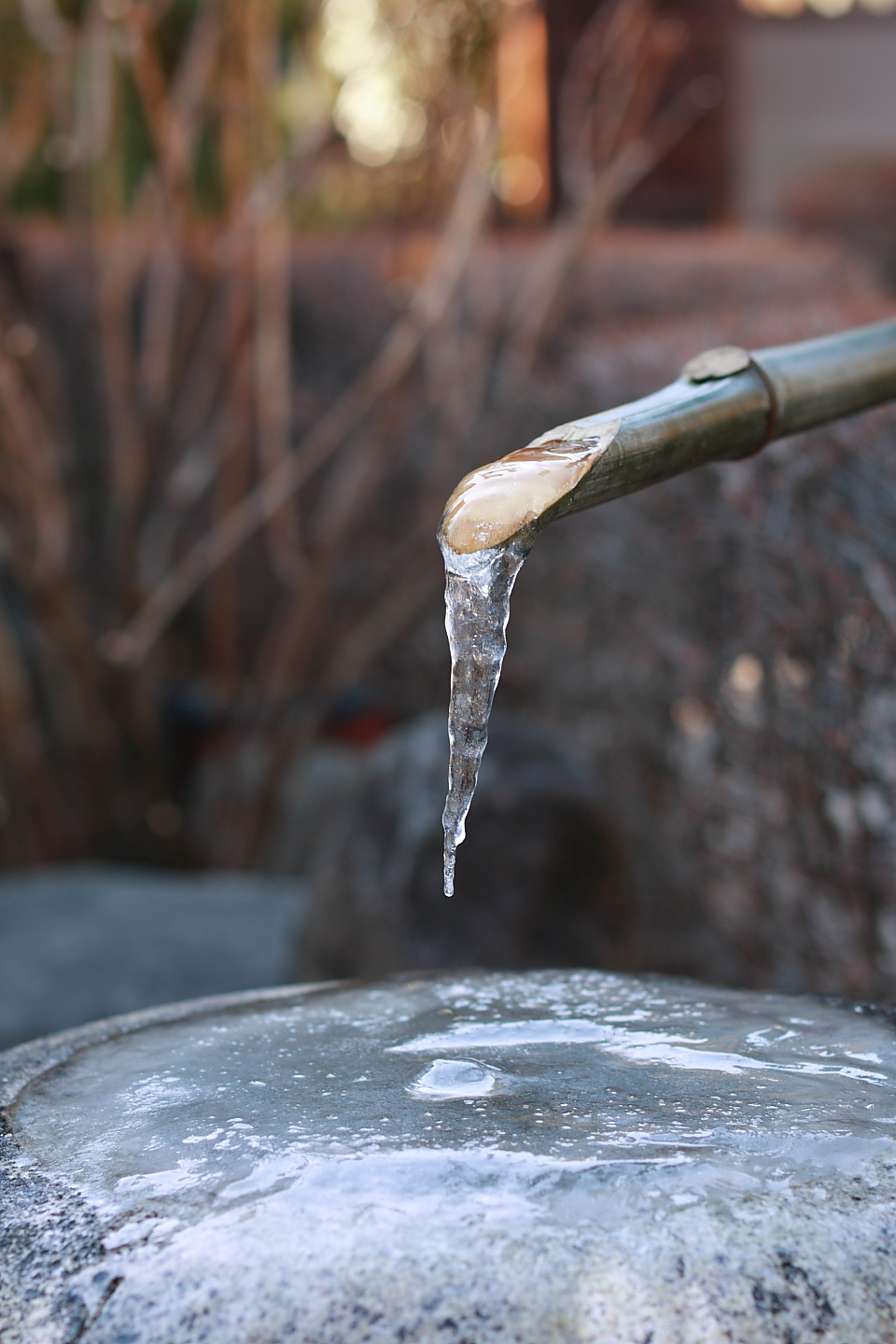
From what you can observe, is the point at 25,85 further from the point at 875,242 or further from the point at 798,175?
the point at 798,175

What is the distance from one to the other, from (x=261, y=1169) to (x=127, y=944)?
3.11 meters

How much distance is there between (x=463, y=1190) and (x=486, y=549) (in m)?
0.42

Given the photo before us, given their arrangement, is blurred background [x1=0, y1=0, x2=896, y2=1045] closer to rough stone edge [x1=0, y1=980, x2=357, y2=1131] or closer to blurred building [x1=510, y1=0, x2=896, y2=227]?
rough stone edge [x1=0, y1=980, x2=357, y2=1131]

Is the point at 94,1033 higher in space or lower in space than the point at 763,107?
lower

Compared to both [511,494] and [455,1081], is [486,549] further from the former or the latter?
[455,1081]

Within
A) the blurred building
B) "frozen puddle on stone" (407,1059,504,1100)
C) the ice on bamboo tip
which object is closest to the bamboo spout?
the ice on bamboo tip

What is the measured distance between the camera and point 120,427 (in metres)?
4.48

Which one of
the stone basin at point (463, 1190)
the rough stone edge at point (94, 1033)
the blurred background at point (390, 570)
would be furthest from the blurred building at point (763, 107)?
the stone basin at point (463, 1190)

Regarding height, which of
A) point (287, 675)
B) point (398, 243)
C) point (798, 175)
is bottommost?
point (287, 675)

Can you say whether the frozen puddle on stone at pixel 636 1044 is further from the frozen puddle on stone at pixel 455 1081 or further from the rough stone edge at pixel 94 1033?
the rough stone edge at pixel 94 1033

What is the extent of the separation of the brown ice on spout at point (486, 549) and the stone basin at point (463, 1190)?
0.24 m

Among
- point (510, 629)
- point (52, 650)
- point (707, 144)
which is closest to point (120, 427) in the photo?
point (52, 650)

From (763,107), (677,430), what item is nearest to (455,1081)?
(677,430)

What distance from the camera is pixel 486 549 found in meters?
0.96
